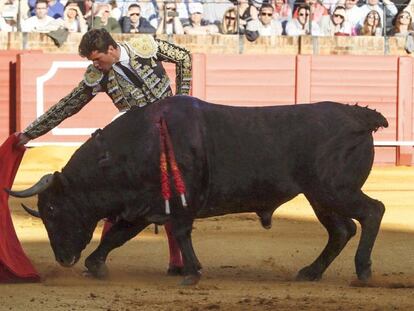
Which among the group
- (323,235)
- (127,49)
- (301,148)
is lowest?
(323,235)

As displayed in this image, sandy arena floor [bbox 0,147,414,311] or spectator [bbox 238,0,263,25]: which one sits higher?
spectator [bbox 238,0,263,25]

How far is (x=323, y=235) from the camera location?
23.5 ft

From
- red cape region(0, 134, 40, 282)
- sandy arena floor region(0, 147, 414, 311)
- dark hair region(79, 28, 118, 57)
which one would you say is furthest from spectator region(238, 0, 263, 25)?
dark hair region(79, 28, 118, 57)

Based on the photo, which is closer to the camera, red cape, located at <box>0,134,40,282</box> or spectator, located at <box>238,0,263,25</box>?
red cape, located at <box>0,134,40,282</box>

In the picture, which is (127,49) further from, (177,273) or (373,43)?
(373,43)

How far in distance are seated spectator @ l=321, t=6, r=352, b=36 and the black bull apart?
27.9 ft

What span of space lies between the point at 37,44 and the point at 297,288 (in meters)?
8.92

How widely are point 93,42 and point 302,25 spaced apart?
8515mm

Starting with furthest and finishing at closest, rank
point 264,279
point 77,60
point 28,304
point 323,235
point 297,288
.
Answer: point 77,60
point 323,235
point 264,279
point 297,288
point 28,304

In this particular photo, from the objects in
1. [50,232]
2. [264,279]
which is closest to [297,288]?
[264,279]

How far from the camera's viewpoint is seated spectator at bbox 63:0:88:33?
13.0 meters

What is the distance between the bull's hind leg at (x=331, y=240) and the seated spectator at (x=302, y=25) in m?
8.26

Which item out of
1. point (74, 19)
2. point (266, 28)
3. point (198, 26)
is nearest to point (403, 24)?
point (266, 28)

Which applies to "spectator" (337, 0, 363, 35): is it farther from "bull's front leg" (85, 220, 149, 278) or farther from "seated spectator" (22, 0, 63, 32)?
"bull's front leg" (85, 220, 149, 278)
